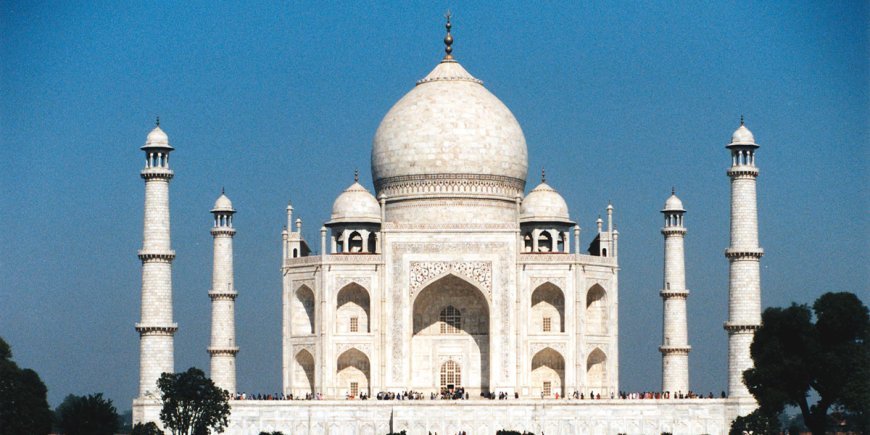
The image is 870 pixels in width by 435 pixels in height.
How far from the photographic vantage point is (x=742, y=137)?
50438 millimetres

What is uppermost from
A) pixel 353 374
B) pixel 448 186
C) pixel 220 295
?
pixel 448 186

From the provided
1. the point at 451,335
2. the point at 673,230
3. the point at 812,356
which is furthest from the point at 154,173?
the point at 812,356

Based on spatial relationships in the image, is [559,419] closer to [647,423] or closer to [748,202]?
[647,423]

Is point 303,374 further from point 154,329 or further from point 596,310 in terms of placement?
point 596,310

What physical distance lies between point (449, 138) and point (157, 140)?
25.4ft

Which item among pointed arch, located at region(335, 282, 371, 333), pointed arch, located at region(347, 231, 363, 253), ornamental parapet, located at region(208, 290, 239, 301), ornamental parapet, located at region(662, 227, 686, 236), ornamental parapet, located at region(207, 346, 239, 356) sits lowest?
ornamental parapet, located at region(207, 346, 239, 356)

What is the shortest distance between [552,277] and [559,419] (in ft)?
14.7

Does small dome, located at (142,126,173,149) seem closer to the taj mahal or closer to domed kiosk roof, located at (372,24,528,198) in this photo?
the taj mahal

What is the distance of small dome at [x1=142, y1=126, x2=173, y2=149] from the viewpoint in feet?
163

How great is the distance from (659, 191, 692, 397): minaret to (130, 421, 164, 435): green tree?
15.1 m

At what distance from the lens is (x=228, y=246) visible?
174 ft

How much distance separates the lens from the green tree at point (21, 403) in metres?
44.2

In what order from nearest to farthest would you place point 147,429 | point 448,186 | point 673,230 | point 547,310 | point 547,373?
point 147,429 < point 547,373 < point 547,310 < point 448,186 < point 673,230

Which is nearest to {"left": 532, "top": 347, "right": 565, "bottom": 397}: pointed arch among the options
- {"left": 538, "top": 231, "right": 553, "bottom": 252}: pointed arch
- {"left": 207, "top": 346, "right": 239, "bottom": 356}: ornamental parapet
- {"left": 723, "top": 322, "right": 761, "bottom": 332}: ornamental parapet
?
{"left": 538, "top": 231, "right": 553, "bottom": 252}: pointed arch
